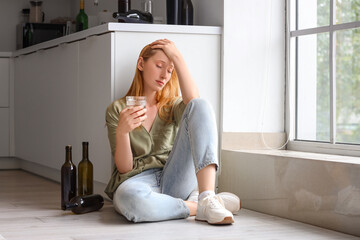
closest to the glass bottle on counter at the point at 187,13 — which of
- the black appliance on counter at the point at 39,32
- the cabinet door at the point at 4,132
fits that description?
the black appliance on counter at the point at 39,32

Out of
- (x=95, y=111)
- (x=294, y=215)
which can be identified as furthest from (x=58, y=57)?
(x=294, y=215)

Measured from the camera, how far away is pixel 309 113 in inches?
134

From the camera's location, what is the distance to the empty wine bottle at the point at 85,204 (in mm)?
2988

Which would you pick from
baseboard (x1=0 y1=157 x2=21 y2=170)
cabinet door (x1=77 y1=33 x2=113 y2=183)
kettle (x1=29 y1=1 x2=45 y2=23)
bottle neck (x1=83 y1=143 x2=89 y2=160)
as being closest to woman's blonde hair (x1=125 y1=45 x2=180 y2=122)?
cabinet door (x1=77 y1=33 x2=113 y2=183)

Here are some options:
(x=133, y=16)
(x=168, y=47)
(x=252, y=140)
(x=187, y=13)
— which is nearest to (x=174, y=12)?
(x=187, y=13)

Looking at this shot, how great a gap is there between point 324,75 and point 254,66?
41cm

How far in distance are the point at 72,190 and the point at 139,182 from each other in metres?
0.47

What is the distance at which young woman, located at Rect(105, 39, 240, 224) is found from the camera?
2756 millimetres

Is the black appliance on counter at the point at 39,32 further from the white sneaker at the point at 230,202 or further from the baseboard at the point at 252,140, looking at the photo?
the white sneaker at the point at 230,202

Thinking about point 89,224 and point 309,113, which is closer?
point 89,224

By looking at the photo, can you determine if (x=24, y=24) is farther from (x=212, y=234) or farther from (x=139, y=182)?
(x=212, y=234)

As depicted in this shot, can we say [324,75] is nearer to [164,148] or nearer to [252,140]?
[252,140]

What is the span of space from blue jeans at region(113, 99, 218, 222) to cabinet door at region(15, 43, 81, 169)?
1052 mm

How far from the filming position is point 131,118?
2.89m
